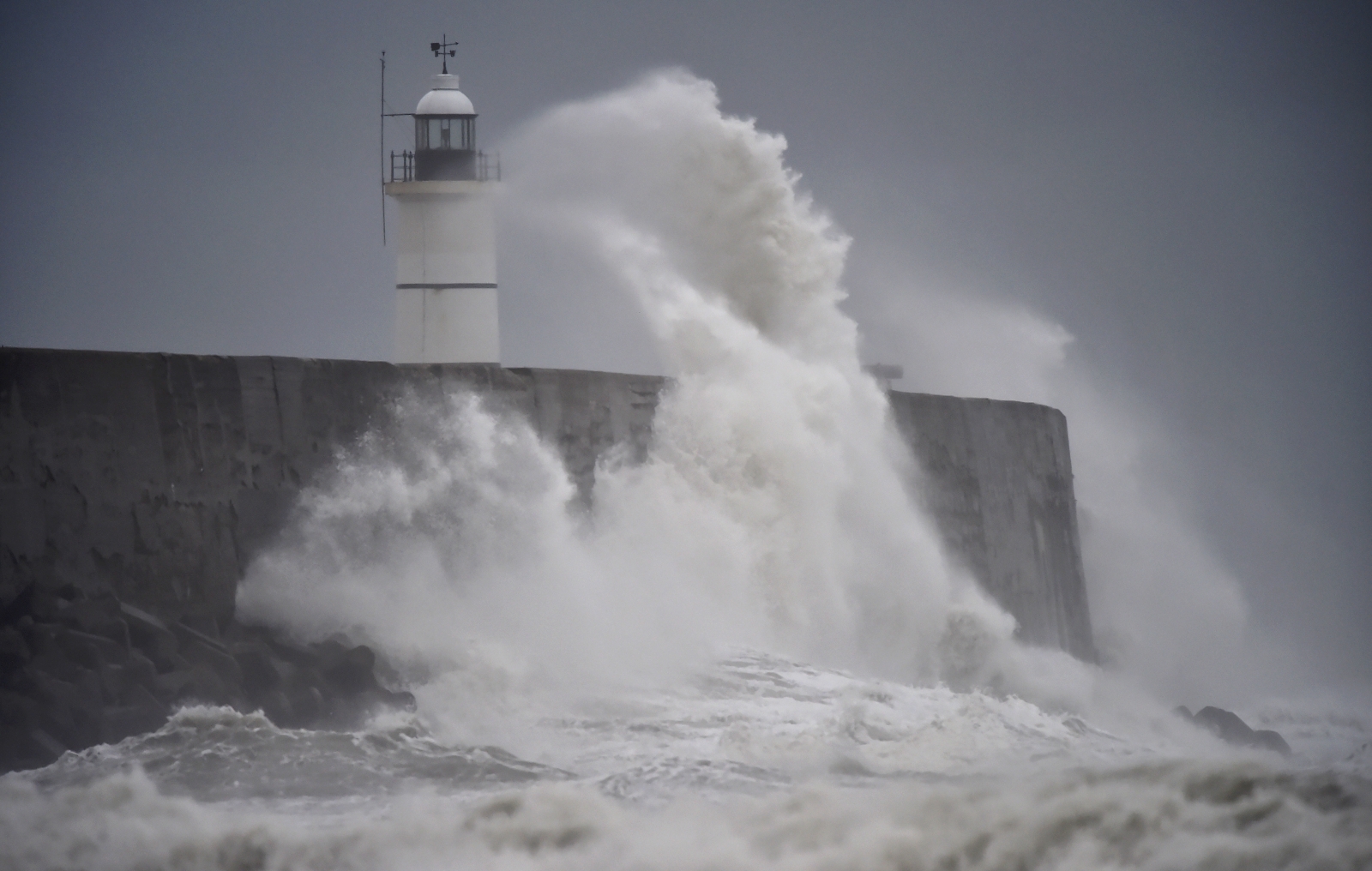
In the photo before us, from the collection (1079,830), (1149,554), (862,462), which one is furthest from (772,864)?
(1149,554)

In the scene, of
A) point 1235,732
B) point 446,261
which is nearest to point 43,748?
point 446,261

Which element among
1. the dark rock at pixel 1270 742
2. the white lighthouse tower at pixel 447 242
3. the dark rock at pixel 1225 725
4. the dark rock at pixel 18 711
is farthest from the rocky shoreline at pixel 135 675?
the dark rock at pixel 1225 725

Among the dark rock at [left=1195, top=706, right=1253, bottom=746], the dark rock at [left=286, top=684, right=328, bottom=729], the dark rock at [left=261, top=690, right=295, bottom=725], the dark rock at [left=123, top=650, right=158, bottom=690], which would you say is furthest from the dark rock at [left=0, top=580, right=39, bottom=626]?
the dark rock at [left=1195, top=706, right=1253, bottom=746]

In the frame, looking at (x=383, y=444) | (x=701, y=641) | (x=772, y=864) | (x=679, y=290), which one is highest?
(x=679, y=290)

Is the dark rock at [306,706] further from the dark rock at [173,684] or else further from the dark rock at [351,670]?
the dark rock at [173,684]

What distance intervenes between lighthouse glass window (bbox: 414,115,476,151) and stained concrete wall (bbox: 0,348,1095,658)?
237 inches

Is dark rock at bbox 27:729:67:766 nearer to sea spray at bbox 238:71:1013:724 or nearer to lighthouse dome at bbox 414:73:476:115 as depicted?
sea spray at bbox 238:71:1013:724

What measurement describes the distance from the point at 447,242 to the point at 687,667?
770 cm

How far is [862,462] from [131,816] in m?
8.64

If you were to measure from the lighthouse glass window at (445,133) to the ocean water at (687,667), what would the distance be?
63cm

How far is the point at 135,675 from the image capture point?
10.9 m

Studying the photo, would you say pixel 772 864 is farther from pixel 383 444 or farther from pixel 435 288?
pixel 435 288

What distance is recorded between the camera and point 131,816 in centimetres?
951

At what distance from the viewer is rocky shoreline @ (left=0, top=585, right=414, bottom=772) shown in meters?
10.5
